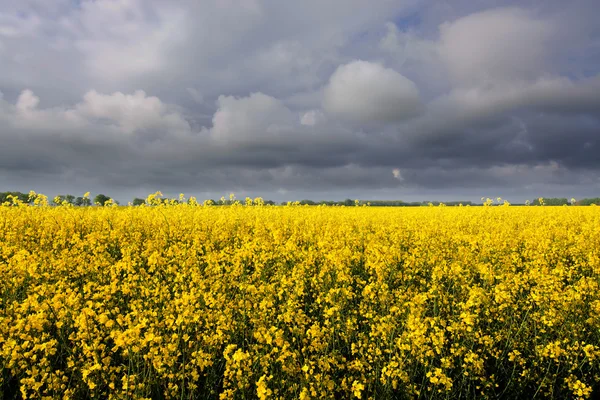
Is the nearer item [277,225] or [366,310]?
[366,310]

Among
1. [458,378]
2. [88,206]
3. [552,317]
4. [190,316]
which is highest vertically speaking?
[88,206]

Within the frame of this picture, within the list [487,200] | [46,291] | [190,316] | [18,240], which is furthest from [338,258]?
[487,200]

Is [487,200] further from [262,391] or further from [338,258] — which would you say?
[262,391]

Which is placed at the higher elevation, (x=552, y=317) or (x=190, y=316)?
(x=190, y=316)

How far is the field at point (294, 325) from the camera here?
136 inches

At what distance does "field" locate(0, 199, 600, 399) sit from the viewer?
346 cm

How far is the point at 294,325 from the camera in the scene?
408 centimetres

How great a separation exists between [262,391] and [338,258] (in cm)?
347

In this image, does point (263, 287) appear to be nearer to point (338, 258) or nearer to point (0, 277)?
point (338, 258)

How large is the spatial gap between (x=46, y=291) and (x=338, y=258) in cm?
438

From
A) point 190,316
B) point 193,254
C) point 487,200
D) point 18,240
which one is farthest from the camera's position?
point 487,200

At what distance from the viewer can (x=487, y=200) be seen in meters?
23.1

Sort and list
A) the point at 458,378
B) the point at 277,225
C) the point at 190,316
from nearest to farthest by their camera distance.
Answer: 1. the point at 190,316
2. the point at 458,378
3. the point at 277,225

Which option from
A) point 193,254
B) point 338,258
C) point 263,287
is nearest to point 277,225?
point 193,254
